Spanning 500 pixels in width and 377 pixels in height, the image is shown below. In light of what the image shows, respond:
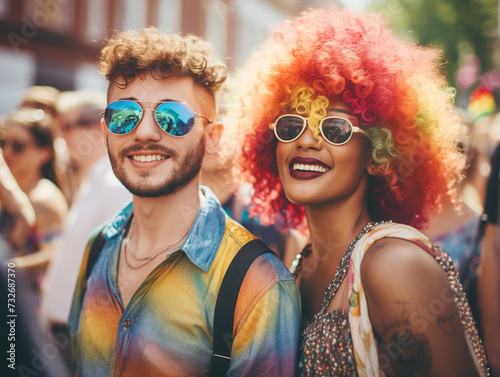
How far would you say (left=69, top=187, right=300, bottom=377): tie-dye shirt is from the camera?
1798 mm

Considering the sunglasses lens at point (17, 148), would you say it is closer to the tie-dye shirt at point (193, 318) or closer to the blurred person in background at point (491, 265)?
the tie-dye shirt at point (193, 318)

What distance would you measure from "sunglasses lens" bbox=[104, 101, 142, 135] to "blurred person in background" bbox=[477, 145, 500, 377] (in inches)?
89.7

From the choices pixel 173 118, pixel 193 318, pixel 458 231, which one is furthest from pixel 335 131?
pixel 458 231

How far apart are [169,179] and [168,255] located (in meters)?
0.38

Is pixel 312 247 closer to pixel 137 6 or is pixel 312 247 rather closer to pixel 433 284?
pixel 433 284

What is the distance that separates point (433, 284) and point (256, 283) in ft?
2.39

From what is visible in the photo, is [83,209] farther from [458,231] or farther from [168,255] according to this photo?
[458,231]

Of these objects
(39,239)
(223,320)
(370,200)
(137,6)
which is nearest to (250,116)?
(370,200)

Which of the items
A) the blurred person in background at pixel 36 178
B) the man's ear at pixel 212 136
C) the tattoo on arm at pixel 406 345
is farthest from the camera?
the blurred person in background at pixel 36 178

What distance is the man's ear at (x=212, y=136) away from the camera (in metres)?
2.25

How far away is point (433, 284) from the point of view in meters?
1.61

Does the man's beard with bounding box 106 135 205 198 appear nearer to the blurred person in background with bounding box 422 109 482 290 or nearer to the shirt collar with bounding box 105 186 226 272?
the shirt collar with bounding box 105 186 226 272

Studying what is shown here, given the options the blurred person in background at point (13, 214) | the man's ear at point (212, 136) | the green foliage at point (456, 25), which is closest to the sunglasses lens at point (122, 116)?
the man's ear at point (212, 136)

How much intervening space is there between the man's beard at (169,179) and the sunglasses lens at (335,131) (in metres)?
0.66
